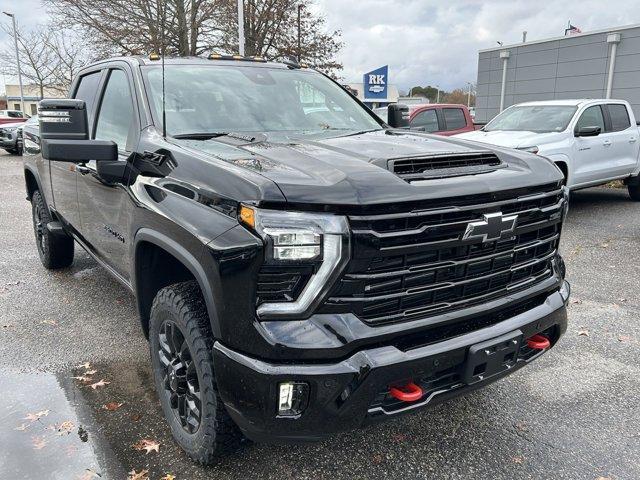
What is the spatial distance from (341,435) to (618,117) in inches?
344

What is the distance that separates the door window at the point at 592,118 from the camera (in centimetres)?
843

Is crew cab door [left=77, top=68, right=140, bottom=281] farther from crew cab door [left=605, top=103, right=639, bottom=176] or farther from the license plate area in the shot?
crew cab door [left=605, top=103, right=639, bottom=176]

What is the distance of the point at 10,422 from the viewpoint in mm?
2963

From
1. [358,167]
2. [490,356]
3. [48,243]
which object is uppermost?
[358,167]

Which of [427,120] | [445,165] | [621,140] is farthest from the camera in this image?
[427,120]

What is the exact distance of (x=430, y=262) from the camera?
2152mm

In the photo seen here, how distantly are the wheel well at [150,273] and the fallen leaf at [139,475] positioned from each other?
0.75 metres

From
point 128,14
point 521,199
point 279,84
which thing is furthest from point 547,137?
point 128,14

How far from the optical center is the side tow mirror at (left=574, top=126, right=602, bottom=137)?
316 inches

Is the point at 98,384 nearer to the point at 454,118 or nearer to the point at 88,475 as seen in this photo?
the point at 88,475

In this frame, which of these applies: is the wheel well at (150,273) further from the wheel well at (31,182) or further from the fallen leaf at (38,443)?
the wheel well at (31,182)

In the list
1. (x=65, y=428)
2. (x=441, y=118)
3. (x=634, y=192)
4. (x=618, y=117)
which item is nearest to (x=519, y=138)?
(x=618, y=117)

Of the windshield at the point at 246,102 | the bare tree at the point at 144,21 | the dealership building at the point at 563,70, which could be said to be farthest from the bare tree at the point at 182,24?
the windshield at the point at 246,102

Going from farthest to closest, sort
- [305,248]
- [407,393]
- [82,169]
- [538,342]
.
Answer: [82,169] < [538,342] < [407,393] < [305,248]
